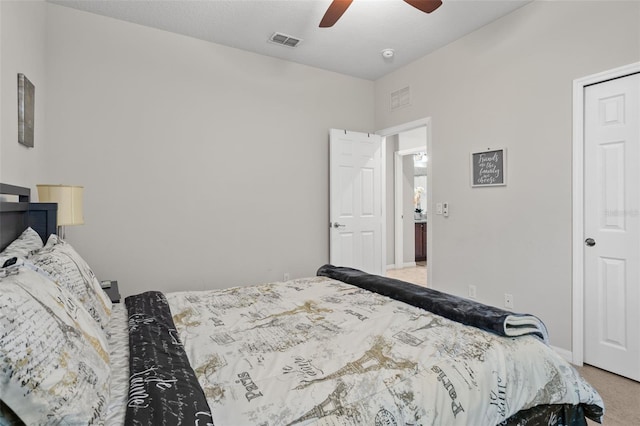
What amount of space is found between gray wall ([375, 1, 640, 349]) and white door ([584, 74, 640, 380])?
0.14 meters

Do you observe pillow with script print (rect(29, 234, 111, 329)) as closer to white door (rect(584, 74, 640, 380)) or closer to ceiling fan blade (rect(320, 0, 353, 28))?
ceiling fan blade (rect(320, 0, 353, 28))

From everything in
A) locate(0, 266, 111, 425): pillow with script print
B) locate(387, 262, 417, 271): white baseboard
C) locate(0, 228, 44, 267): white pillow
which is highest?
locate(0, 228, 44, 267): white pillow

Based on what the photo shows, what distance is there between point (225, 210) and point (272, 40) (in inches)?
70.5

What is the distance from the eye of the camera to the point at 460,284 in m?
3.50

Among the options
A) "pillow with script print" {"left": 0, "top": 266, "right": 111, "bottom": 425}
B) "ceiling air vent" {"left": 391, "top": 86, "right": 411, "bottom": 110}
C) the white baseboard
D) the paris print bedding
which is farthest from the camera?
the white baseboard

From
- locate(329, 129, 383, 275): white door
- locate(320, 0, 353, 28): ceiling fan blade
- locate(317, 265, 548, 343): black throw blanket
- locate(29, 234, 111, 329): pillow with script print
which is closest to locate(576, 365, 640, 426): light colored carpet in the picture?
locate(317, 265, 548, 343): black throw blanket

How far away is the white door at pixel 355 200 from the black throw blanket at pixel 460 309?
6.04ft

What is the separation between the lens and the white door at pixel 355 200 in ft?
13.7

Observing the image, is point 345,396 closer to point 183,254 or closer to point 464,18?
point 183,254

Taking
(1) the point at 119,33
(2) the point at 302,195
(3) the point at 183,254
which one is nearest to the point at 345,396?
(3) the point at 183,254

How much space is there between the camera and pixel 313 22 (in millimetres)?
3164

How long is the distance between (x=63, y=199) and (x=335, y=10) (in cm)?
217

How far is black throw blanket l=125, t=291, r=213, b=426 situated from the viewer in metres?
0.86

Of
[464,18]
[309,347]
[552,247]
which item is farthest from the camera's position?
[464,18]
